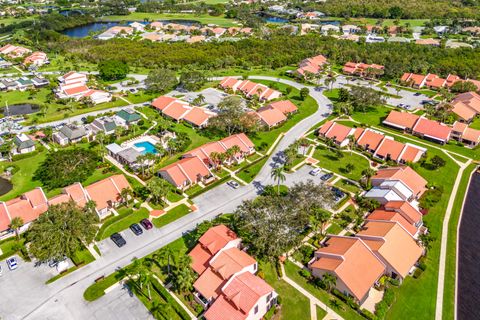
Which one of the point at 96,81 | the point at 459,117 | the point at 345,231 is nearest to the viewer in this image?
the point at 345,231

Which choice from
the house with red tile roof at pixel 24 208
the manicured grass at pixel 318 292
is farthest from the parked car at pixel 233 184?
the house with red tile roof at pixel 24 208

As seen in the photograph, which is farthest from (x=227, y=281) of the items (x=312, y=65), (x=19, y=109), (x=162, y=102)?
(x=312, y=65)

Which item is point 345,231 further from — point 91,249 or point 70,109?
point 70,109

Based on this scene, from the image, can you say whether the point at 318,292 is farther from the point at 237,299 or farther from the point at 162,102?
the point at 162,102

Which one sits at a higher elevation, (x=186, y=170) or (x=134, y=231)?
(x=186, y=170)

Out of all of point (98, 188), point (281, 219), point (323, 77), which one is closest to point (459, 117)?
point (323, 77)

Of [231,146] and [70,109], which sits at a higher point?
[231,146]
